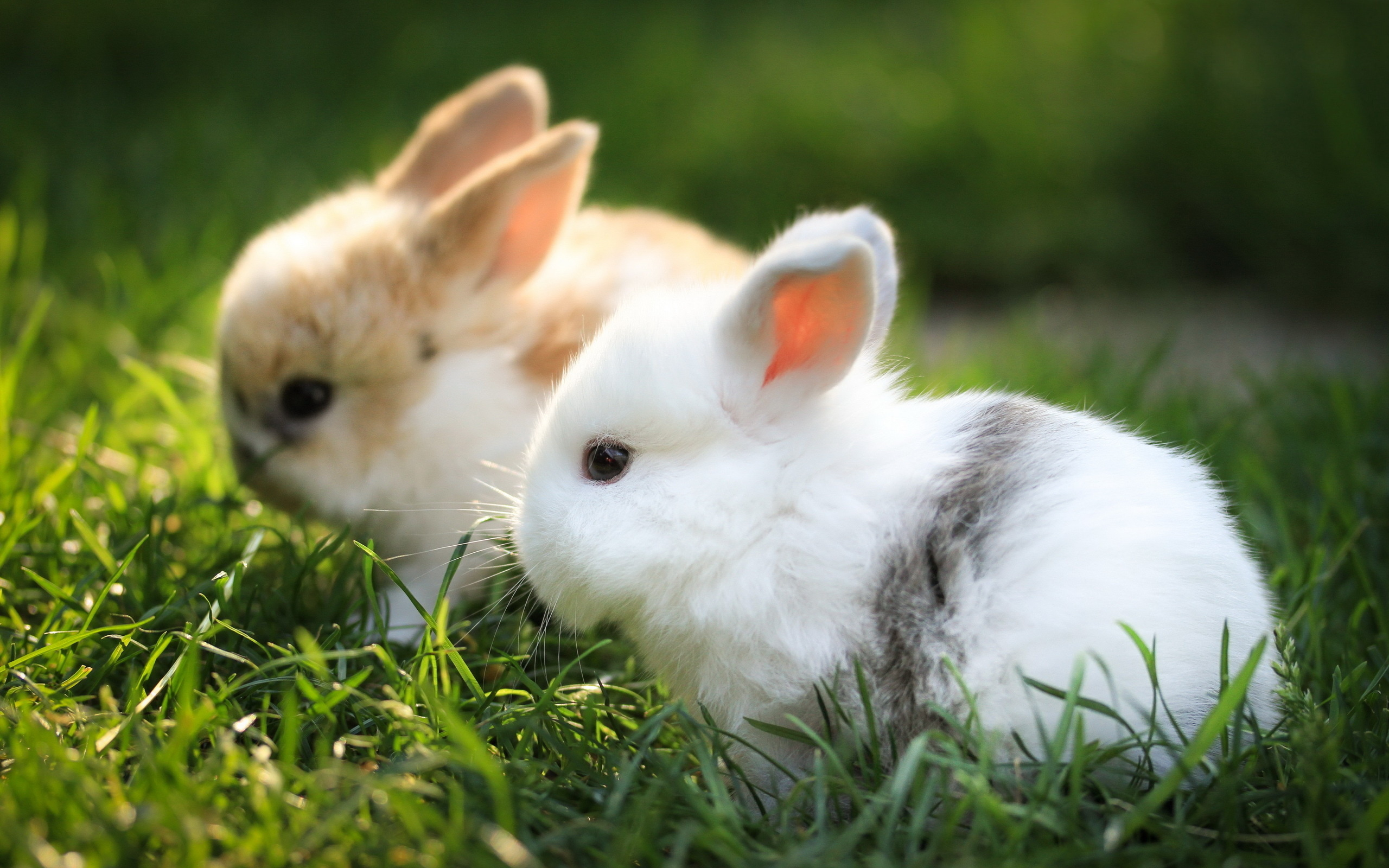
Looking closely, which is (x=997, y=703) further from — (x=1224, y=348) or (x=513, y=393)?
(x=1224, y=348)

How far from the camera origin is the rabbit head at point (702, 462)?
1.80 meters

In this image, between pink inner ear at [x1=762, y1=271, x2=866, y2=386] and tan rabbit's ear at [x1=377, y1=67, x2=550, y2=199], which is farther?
tan rabbit's ear at [x1=377, y1=67, x2=550, y2=199]

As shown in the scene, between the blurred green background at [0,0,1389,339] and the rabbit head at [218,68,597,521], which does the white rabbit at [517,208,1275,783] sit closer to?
the rabbit head at [218,68,597,521]

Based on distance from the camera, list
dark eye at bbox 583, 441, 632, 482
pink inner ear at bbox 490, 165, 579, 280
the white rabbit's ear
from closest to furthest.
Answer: dark eye at bbox 583, 441, 632, 482 → the white rabbit's ear → pink inner ear at bbox 490, 165, 579, 280

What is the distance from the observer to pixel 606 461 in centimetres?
196

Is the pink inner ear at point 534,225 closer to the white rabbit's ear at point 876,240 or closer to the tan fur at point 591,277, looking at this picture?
the tan fur at point 591,277

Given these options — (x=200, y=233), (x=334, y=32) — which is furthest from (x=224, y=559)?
(x=334, y=32)

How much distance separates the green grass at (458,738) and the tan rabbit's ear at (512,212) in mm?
772

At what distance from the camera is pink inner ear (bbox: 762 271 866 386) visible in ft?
6.00

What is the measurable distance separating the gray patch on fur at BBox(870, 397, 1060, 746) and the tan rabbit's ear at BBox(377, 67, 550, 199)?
190 centimetres

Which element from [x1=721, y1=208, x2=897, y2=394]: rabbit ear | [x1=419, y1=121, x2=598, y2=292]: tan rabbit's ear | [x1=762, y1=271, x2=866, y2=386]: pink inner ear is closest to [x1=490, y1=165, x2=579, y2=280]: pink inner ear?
[x1=419, y1=121, x2=598, y2=292]: tan rabbit's ear

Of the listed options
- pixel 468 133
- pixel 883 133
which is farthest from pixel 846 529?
pixel 883 133

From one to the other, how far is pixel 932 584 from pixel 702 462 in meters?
0.44

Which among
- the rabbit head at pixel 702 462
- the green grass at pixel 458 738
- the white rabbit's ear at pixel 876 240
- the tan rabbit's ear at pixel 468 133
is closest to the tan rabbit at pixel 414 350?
the green grass at pixel 458 738
